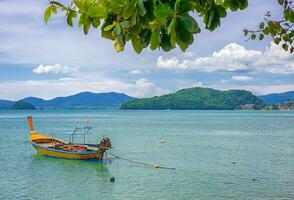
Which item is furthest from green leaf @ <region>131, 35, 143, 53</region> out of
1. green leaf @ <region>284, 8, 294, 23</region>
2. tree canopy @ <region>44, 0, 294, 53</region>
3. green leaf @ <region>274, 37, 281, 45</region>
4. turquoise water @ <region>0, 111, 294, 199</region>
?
turquoise water @ <region>0, 111, 294, 199</region>

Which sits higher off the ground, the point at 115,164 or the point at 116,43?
the point at 116,43

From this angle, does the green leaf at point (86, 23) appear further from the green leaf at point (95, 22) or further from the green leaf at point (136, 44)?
the green leaf at point (136, 44)

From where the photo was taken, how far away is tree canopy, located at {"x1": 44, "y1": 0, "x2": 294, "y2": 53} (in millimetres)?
1958

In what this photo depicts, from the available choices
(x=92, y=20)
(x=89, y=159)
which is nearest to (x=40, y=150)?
(x=89, y=159)

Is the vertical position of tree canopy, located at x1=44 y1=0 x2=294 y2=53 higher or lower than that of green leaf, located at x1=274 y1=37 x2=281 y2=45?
lower

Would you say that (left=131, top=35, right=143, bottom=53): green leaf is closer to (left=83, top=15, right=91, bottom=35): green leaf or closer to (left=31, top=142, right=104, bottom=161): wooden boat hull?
(left=83, top=15, right=91, bottom=35): green leaf

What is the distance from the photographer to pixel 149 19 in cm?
224

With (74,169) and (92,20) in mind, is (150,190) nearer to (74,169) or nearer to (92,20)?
(74,169)

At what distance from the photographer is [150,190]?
25.3m

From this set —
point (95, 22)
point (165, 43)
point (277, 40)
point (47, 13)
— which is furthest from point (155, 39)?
point (277, 40)

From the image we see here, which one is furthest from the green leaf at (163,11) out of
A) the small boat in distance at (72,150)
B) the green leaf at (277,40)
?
the small boat in distance at (72,150)

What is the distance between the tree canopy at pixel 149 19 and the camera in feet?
6.42

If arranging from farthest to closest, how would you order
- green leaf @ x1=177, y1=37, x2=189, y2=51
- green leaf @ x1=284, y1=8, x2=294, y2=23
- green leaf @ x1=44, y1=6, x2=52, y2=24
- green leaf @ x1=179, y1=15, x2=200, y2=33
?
1. green leaf @ x1=284, y1=8, x2=294, y2=23
2. green leaf @ x1=44, y1=6, x2=52, y2=24
3. green leaf @ x1=177, y1=37, x2=189, y2=51
4. green leaf @ x1=179, y1=15, x2=200, y2=33

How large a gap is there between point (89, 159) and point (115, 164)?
2307 millimetres
